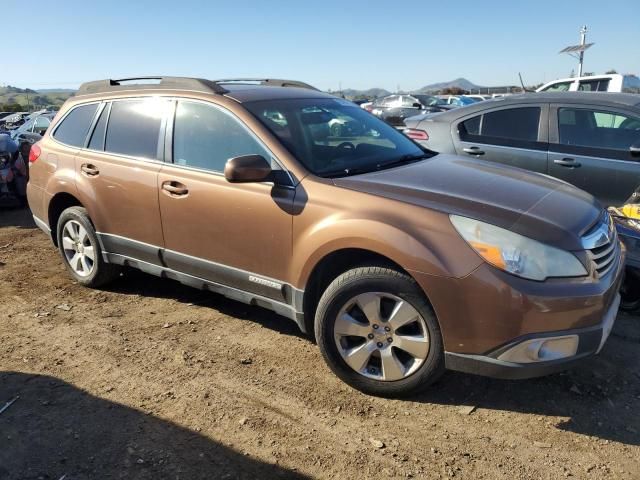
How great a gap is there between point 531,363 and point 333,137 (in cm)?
206

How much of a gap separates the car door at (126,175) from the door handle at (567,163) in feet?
12.5

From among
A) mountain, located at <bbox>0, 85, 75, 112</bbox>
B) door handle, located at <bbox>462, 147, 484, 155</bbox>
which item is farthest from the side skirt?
mountain, located at <bbox>0, 85, 75, 112</bbox>

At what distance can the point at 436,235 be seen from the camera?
2883 millimetres

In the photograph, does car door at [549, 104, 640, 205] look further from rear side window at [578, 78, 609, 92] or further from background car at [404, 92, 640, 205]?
rear side window at [578, 78, 609, 92]

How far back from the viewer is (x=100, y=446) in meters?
2.83

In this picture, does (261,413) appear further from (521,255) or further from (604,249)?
(604,249)

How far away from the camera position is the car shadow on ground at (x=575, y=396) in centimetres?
298

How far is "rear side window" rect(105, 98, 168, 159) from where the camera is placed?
4.23 m

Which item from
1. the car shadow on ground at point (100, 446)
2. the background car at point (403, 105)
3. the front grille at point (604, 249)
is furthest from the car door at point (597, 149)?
the background car at point (403, 105)

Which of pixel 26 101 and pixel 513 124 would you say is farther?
pixel 26 101

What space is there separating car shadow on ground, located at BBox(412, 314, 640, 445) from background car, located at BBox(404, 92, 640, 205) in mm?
2278

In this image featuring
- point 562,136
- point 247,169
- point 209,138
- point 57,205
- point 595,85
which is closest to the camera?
point 247,169

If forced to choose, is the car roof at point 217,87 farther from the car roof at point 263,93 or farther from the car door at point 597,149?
the car door at point 597,149

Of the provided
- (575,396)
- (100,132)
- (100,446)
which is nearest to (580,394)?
(575,396)
